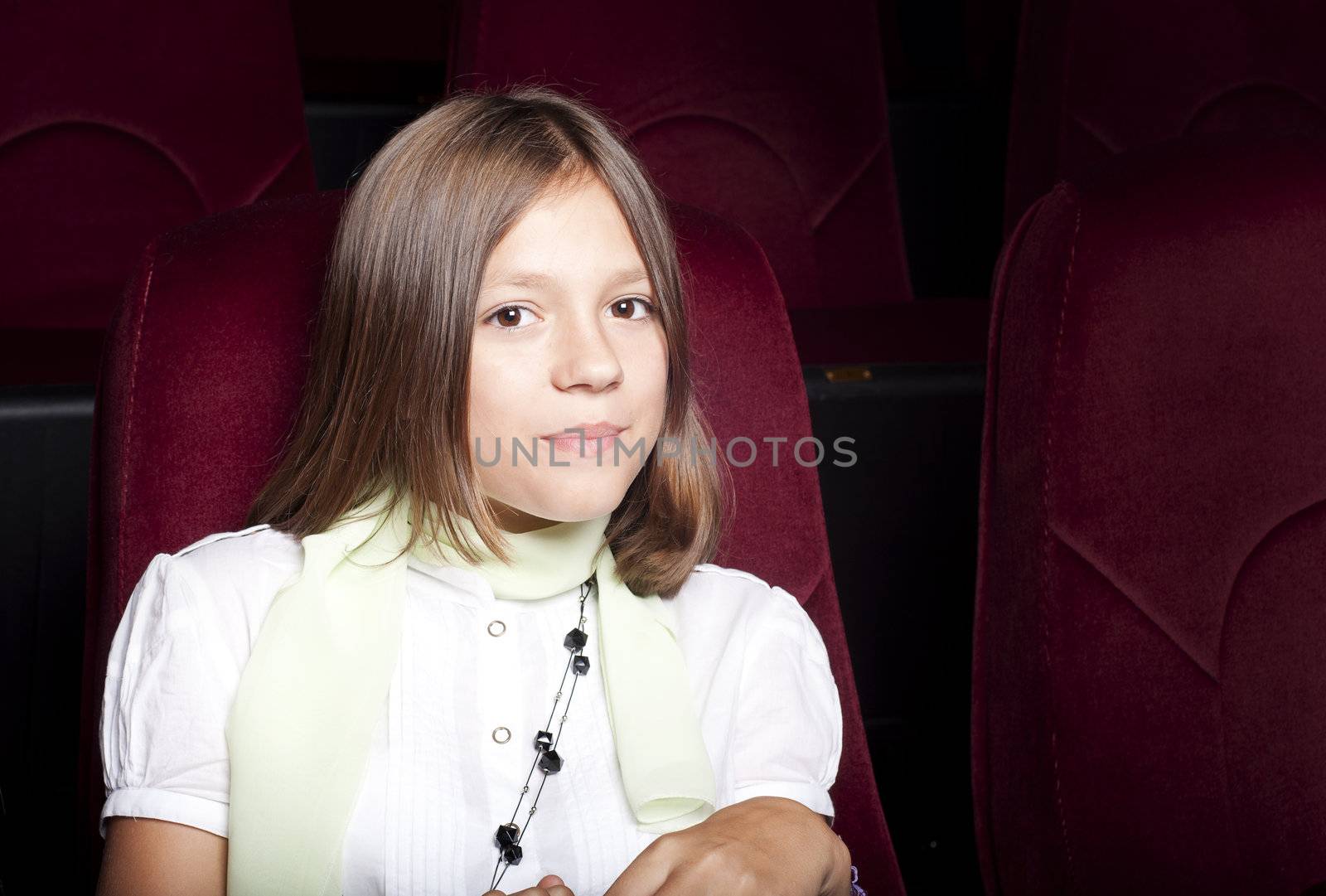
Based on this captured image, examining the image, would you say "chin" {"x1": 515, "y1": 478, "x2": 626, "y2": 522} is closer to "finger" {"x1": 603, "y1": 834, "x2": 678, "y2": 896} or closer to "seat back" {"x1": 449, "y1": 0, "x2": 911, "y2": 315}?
"finger" {"x1": 603, "y1": 834, "x2": 678, "y2": 896}

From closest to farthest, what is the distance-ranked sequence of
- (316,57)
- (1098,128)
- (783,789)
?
1. (783,789)
2. (1098,128)
3. (316,57)

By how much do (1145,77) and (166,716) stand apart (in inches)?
46.4

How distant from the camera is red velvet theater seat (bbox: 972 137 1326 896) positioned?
770 mm

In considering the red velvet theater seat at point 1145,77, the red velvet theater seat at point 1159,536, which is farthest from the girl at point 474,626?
the red velvet theater seat at point 1145,77

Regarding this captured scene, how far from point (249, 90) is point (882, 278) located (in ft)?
2.38

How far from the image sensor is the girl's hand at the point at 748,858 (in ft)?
2.17

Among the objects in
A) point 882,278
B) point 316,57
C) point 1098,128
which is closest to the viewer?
point 1098,128

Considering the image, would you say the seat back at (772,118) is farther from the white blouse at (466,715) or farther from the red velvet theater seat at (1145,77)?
the white blouse at (466,715)

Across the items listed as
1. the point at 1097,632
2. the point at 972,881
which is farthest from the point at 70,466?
the point at 972,881

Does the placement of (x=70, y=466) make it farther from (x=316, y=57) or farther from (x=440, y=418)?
(x=316, y=57)

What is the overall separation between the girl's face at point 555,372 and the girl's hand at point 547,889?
0.19 meters

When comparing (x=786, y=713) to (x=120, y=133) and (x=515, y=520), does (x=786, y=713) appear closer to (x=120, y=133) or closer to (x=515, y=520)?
(x=515, y=520)

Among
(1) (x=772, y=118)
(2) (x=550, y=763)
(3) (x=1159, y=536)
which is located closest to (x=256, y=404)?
(2) (x=550, y=763)

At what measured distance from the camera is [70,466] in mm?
985
